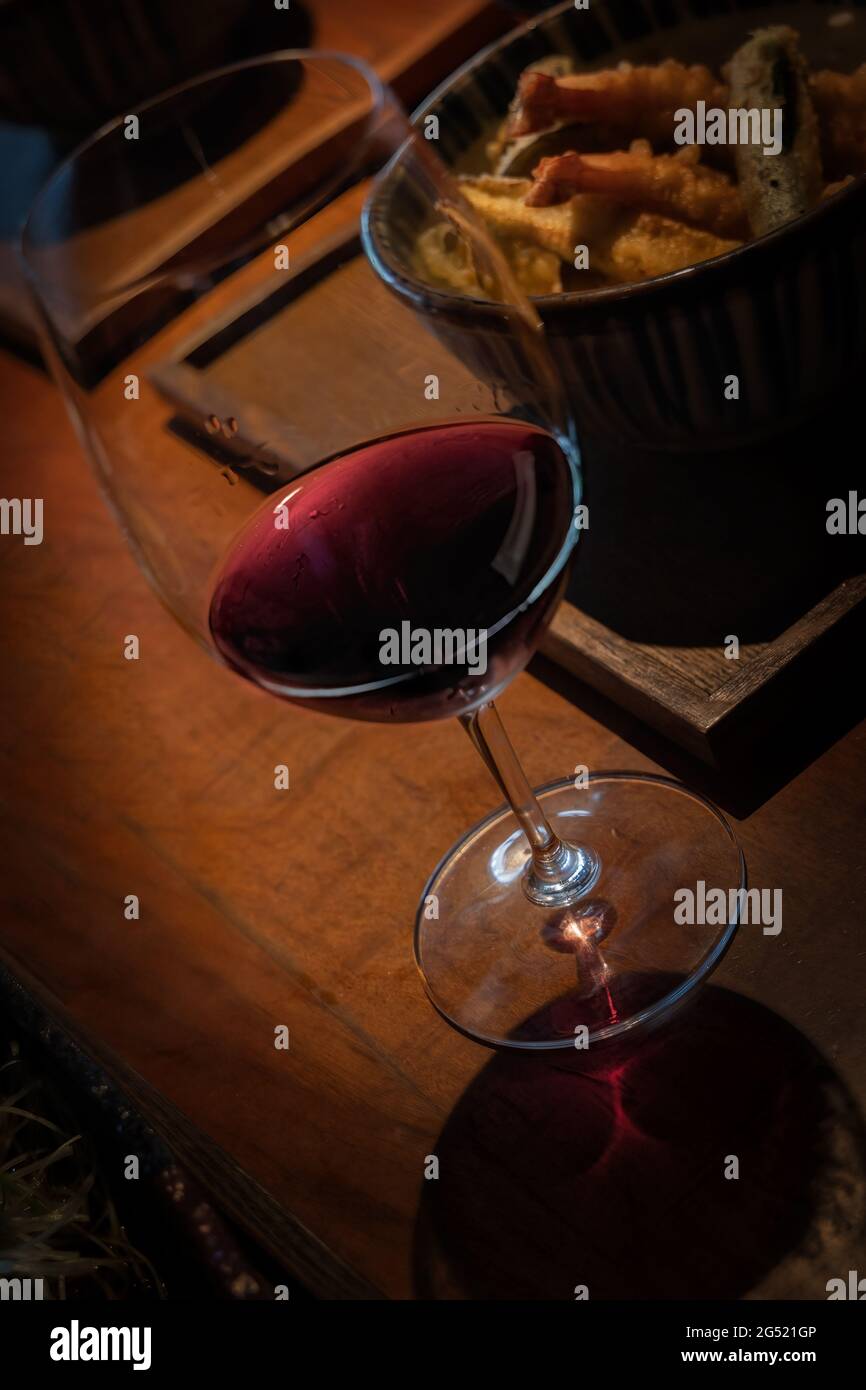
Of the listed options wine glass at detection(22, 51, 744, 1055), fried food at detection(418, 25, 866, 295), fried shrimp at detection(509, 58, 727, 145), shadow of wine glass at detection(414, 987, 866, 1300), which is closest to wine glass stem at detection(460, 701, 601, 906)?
wine glass at detection(22, 51, 744, 1055)

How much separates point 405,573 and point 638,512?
298 millimetres

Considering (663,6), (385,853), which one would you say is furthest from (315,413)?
(663,6)

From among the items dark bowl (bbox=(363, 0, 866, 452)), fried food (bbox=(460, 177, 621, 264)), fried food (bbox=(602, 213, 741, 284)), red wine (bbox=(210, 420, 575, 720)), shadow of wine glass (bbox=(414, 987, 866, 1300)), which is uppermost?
fried food (bbox=(460, 177, 621, 264))

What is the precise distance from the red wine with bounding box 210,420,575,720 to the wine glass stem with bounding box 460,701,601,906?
0.06 meters

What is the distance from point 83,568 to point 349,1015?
0.46 metres

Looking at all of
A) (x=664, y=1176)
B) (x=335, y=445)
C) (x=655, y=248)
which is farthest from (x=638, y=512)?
(x=664, y=1176)

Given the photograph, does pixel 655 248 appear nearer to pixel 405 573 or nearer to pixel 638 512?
pixel 638 512

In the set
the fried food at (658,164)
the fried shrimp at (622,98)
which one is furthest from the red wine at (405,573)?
the fried shrimp at (622,98)

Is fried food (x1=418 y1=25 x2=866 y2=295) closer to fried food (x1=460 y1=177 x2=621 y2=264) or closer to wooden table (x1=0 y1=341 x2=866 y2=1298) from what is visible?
fried food (x1=460 y1=177 x2=621 y2=264)

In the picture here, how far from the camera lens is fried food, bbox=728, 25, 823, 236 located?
0.75 metres

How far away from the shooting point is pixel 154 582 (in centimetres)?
64

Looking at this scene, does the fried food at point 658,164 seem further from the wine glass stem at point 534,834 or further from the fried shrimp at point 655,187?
the wine glass stem at point 534,834

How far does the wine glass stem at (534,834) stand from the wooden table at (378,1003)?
5cm

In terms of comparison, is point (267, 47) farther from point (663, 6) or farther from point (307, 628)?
point (307, 628)
